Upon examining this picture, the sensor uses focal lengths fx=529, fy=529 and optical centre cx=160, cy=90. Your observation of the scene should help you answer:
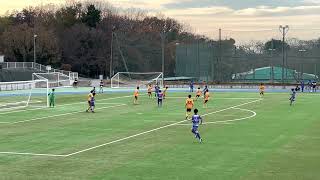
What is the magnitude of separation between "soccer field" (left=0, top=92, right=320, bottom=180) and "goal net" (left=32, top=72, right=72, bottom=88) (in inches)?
1666

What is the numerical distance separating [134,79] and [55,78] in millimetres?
14472

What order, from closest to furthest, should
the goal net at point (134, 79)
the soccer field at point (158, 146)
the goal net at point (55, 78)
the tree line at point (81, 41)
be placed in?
the soccer field at point (158, 146) → the goal net at point (55, 78) → the goal net at point (134, 79) → the tree line at point (81, 41)

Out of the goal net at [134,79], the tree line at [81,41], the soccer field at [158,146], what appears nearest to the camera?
the soccer field at [158,146]

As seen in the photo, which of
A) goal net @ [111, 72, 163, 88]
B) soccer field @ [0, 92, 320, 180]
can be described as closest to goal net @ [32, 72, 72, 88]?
goal net @ [111, 72, 163, 88]

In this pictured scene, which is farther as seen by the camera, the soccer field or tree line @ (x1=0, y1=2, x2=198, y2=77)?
tree line @ (x1=0, y1=2, x2=198, y2=77)

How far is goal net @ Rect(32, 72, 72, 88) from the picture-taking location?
265ft

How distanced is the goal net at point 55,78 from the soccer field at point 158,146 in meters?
42.3

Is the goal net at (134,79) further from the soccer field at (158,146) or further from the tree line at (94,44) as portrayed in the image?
the soccer field at (158,146)

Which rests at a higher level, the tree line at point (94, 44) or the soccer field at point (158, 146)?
the tree line at point (94, 44)

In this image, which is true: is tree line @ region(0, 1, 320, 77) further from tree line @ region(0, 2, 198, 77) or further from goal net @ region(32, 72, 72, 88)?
goal net @ region(32, 72, 72, 88)

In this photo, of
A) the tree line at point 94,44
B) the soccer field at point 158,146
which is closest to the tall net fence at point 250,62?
the tree line at point 94,44

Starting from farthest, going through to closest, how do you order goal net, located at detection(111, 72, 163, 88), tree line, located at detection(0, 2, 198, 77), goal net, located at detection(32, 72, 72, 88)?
tree line, located at detection(0, 2, 198, 77)
goal net, located at detection(111, 72, 163, 88)
goal net, located at detection(32, 72, 72, 88)

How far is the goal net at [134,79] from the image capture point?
86.0 m

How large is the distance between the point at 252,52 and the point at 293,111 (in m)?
57.0
